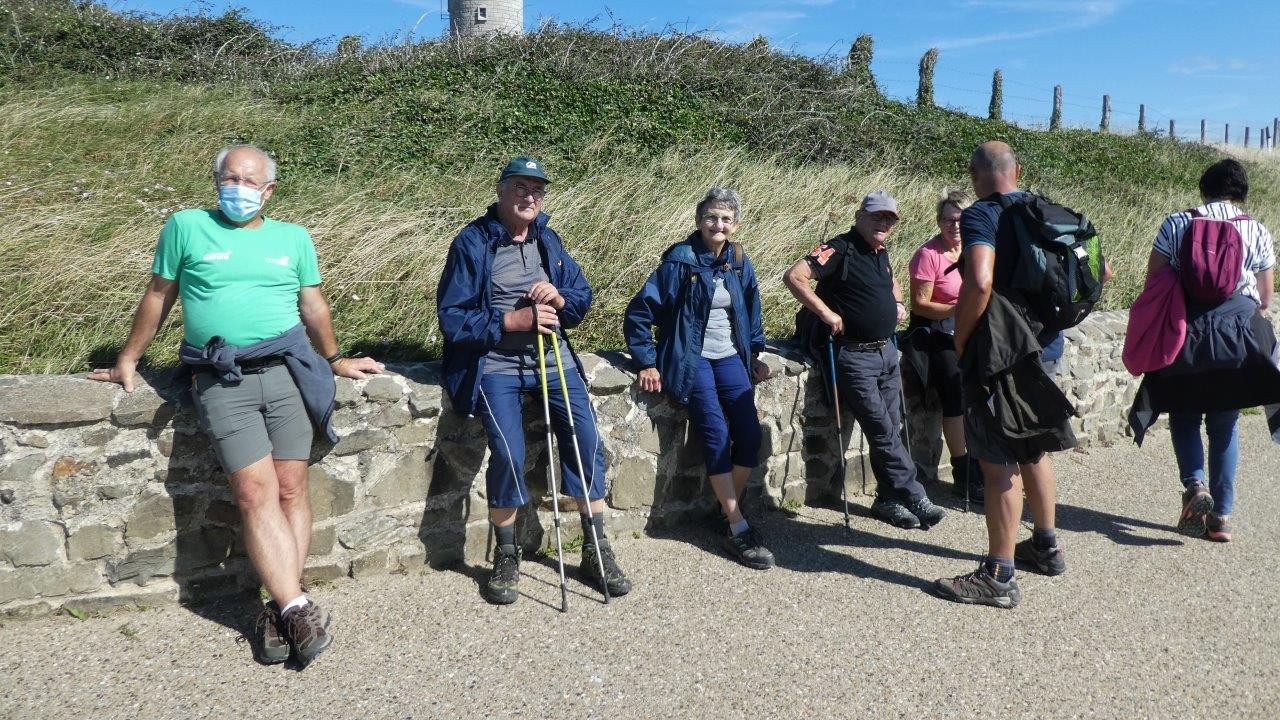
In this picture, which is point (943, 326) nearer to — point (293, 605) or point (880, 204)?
point (880, 204)

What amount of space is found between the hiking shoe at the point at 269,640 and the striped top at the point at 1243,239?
4.40 m

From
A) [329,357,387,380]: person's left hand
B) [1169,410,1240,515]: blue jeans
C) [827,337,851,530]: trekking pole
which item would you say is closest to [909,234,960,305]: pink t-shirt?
[827,337,851,530]: trekking pole

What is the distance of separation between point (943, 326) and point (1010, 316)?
59.6 inches

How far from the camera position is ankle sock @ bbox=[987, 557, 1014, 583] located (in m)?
3.84

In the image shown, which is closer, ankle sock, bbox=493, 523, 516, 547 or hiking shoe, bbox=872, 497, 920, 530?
ankle sock, bbox=493, 523, 516, 547

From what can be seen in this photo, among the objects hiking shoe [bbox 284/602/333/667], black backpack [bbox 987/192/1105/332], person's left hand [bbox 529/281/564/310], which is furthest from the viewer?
person's left hand [bbox 529/281/564/310]

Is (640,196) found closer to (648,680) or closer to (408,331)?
(408,331)

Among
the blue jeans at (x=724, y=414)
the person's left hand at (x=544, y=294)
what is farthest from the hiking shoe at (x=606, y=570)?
the person's left hand at (x=544, y=294)

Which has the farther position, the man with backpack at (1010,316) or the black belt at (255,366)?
the man with backpack at (1010,316)

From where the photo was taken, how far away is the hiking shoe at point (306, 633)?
3.22 m

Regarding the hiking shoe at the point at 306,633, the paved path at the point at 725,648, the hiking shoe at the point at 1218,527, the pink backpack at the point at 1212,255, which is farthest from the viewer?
the hiking shoe at the point at 1218,527

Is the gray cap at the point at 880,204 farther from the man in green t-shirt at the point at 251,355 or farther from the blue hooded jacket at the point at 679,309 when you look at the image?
the man in green t-shirt at the point at 251,355

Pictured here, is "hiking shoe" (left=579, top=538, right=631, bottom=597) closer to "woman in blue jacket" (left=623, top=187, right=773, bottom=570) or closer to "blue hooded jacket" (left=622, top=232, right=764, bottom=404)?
"woman in blue jacket" (left=623, top=187, right=773, bottom=570)

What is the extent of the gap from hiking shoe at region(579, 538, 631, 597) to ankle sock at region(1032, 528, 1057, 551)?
6.27 ft
